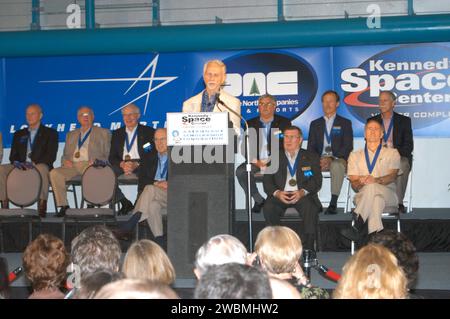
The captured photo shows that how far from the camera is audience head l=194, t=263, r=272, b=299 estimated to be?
2.33m

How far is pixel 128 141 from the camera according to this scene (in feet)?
30.6

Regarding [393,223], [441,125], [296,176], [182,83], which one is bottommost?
[393,223]

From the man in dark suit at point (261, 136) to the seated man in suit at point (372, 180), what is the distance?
1168 millimetres

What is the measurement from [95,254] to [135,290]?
1.67 meters

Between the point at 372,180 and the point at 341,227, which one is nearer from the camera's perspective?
the point at 372,180

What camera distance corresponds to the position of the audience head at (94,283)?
2.65 metres

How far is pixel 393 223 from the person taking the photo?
782cm

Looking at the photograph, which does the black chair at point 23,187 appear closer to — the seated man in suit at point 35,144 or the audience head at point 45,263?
the seated man in suit at point 35,144

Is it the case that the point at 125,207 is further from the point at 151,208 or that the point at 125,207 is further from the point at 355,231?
the point at 355,231

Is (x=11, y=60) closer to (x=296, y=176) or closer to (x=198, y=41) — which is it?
(x=198, y=41)

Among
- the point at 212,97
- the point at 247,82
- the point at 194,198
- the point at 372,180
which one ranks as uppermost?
the point at 247,82

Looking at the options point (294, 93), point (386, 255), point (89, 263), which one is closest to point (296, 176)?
point (294, 93)

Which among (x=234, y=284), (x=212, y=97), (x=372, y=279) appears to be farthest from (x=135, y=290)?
(x=212, y=97)
